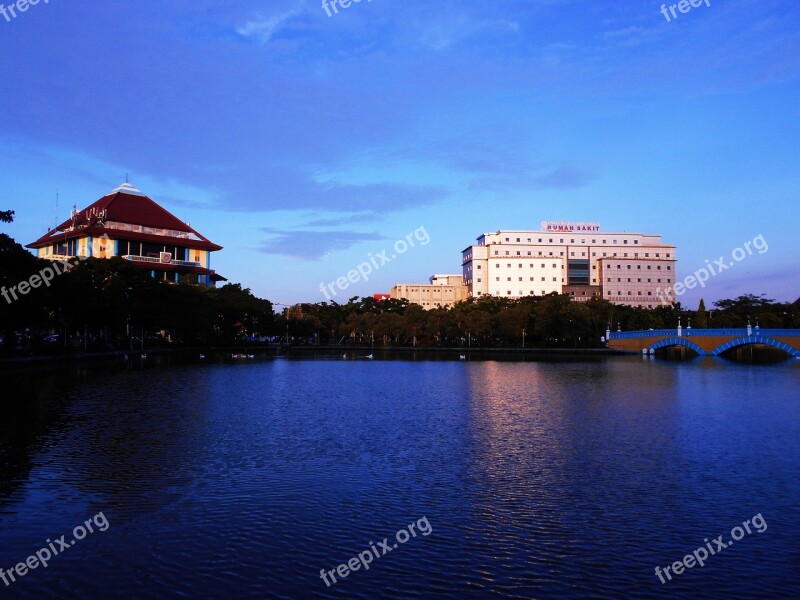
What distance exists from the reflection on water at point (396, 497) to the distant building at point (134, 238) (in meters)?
81.5

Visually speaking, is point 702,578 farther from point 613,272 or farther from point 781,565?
point 613,272

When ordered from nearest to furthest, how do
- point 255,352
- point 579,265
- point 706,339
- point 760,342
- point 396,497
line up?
point 396,497 → point 760,342 → point 706,339 → point 255,352 → point 579,265

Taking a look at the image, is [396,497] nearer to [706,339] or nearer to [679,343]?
[706,339]

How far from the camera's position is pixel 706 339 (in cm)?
8294

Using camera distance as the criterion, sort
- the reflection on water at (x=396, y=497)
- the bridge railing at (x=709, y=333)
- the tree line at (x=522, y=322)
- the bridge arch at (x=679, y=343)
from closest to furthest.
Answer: the reflection on water at (x=396, y=497) < the bridge railing at (x=709, y=333) < the bridge arch at (x=679, y=343) < the tree line at (x=522, y=322)

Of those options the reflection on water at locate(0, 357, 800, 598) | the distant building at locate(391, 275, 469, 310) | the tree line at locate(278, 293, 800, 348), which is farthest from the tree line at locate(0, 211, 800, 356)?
the distant building at locate(391, 275, 469, 310)

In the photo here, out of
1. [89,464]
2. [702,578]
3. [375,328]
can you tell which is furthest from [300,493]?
[375,328]

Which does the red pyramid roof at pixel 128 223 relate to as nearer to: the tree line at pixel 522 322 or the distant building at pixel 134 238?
the distant building at pixel 134 238

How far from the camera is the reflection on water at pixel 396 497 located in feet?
29.6

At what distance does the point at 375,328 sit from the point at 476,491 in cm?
10461

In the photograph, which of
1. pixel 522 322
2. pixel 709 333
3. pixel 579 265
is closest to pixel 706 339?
pixel 709 333

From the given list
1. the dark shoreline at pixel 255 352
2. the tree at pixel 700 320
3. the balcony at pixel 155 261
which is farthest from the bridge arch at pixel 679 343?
the balcony at pixel 155 261

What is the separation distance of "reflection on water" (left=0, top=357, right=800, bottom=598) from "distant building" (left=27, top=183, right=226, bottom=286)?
8155cm

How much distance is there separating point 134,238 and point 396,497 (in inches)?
3964
